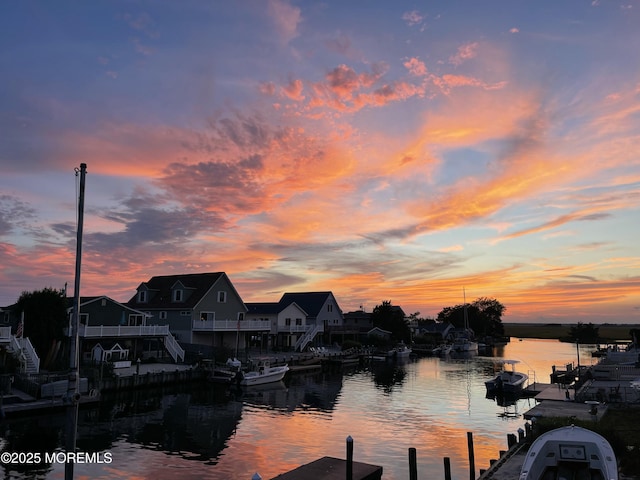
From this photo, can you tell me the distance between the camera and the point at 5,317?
5172 centimetres

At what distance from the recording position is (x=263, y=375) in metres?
49.8

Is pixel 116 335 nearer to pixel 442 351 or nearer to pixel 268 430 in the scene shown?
pixel 268 430

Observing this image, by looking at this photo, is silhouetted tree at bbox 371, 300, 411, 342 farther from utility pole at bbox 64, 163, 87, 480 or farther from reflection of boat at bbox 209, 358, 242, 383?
utility pole at bbox 64, 163, 87, 480

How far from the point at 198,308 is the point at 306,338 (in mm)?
22692

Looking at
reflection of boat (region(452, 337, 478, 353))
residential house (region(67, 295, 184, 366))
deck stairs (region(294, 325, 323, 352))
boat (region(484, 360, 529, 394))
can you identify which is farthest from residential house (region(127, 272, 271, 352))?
reflection of boat (region(452, 337, 478, 353))

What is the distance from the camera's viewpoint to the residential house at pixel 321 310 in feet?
291

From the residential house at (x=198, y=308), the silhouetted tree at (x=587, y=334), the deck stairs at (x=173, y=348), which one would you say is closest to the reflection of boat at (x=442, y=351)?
the residential house at (x=198, y=308)

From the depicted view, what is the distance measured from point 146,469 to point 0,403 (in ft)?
50.2

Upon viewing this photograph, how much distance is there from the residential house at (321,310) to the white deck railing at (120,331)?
34.2 meters

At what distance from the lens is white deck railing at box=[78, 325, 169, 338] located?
153ft

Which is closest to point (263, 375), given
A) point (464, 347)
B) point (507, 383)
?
point (507, 383)

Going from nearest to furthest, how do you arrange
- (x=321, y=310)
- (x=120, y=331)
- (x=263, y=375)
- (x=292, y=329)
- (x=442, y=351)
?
1. (x=120, y=331)
2. (x=263, y=375)
3. (x=292, y=329)
4. (x=321, y=310)
5. (x=442, y=351)

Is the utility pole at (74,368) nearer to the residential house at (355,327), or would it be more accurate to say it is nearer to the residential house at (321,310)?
the residential house at (321,310)

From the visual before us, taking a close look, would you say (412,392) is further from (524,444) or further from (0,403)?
(0,403)
